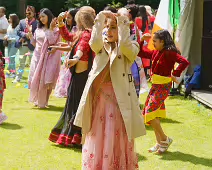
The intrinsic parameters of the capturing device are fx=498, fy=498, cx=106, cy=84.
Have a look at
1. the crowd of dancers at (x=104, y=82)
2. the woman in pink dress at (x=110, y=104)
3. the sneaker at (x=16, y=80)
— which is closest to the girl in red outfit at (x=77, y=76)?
the crowd of dancers at (x=104, y=82)

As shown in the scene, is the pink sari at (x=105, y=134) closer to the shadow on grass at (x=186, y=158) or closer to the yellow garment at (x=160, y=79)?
the shadow on grass at (x=186, y=158)

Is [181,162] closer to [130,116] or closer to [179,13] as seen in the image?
[130,116]

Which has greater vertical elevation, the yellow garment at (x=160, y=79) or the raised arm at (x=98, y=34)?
the raised arm at (x=98, y=34)

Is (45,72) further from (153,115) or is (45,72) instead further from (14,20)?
(14,20)

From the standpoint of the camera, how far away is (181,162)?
18.4 ft

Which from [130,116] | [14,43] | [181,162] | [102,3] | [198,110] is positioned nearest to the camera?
[130,116]

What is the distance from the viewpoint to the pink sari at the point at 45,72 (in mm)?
8430

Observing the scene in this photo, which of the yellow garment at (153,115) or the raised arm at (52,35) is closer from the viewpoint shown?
the yellow garment at (153,115)

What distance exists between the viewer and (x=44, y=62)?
8.55 m

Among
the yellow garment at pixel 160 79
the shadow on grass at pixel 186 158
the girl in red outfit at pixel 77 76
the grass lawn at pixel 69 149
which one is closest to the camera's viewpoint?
the grass lawn at pixel 69 149

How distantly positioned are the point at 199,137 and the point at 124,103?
2.51 m

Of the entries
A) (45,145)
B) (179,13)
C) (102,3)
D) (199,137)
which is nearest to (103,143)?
(45,145)

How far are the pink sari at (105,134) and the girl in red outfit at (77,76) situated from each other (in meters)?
0.94

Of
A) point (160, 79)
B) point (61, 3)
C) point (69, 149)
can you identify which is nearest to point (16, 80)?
point (69, 149)
